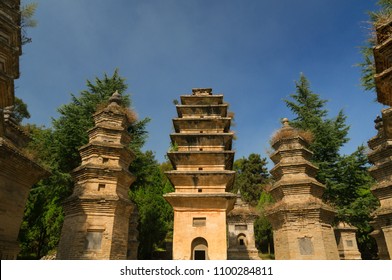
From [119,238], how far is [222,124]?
9442 mm

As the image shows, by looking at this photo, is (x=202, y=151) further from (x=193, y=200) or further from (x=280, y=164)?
(x=280, y=164)

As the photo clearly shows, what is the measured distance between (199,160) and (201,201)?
2.65m

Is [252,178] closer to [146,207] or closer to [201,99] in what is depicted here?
[146,207]

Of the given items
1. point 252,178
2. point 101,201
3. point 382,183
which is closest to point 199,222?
point 101,201

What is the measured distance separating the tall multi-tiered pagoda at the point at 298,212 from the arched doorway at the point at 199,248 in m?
4.56

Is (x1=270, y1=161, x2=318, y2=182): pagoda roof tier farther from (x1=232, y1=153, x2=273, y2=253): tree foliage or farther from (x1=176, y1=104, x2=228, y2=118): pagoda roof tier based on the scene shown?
(x1=232, y1=153, x2=273, y2=253): tree foliage

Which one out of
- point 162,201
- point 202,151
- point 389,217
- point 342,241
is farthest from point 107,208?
point 342,241

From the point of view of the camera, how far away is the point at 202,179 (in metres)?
16.5

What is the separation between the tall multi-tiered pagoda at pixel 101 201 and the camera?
14.4 meters

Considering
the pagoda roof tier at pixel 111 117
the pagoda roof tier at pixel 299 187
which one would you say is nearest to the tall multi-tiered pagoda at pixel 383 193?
the pagoda roof tier at pixel 299 187

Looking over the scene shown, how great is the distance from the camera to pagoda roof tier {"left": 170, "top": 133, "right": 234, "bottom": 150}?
18.3m

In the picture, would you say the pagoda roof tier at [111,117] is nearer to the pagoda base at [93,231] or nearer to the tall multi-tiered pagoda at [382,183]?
the pagoda base at [93,231]

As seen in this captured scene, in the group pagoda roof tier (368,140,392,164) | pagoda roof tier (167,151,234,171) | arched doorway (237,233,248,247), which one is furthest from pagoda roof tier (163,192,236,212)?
arched doorway (237,233,248,247)

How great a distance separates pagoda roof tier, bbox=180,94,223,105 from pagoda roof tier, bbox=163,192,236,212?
7781 mm
